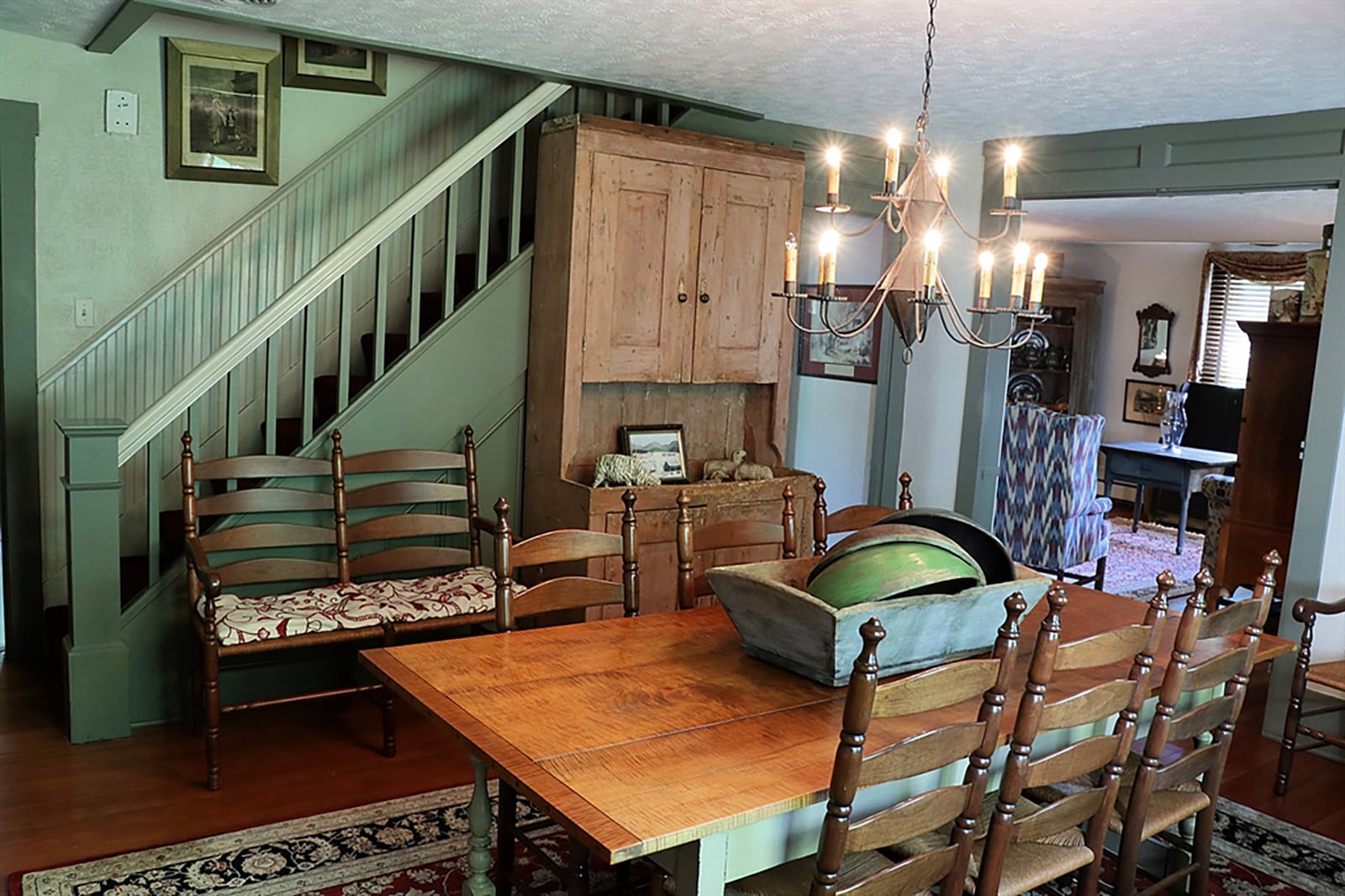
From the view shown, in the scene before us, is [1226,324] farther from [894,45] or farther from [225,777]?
[225,777]

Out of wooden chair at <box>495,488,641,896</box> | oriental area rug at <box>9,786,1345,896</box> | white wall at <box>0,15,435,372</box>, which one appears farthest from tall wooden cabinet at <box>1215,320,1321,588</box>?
white wall at <box>0,15,435,372</box>

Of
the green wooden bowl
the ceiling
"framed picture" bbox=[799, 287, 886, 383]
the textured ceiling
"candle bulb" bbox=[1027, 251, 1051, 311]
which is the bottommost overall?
the green wooden bowl

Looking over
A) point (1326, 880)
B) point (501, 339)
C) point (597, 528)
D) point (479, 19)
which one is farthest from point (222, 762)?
point (1326, 880)

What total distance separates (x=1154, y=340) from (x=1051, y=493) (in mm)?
4110

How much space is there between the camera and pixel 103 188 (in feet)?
14.6

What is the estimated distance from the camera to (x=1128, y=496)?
9781mm

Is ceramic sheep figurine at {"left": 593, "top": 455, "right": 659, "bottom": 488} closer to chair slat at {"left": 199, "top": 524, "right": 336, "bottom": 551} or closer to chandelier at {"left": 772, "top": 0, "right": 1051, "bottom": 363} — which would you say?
chair slat at {"left": 199, "top": 524, "right": 336, "bottom": 551}

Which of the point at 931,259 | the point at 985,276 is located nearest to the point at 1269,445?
the point at 985,276

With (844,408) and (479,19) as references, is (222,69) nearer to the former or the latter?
(479,19)

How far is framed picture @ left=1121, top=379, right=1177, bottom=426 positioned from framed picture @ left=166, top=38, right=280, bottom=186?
769 cm

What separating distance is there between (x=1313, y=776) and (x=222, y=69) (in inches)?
200

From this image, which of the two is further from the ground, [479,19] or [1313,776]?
[479,19]

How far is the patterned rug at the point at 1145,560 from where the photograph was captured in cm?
692

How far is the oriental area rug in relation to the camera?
290 cm
